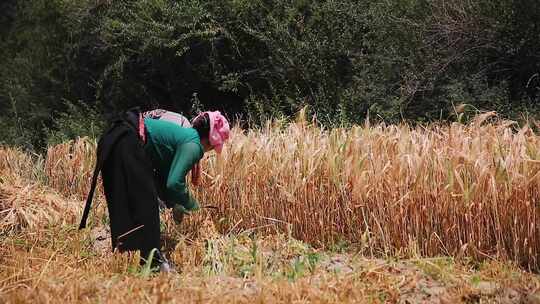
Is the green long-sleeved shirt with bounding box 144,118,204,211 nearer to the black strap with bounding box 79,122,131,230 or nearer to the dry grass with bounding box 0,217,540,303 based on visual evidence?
the black strap with bounding box 79,122,131,230

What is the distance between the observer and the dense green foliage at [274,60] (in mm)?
8680

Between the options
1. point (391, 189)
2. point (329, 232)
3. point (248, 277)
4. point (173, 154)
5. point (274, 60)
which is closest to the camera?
point (248, 277)

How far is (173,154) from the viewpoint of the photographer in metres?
4.36

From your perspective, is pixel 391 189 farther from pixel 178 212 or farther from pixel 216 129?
pixel 178 212

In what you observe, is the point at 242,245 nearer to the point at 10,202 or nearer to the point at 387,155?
the point at 387,155

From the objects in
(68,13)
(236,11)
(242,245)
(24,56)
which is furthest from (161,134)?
(24,56)

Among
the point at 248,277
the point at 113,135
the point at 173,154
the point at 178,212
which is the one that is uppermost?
the point at 113,135

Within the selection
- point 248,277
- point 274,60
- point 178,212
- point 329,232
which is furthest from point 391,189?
point 274,60

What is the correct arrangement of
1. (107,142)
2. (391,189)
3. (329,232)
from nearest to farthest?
(107,142) → (391,189) → (329,232)

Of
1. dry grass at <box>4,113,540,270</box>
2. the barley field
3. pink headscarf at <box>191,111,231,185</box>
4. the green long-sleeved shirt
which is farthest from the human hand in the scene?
dry grass at <box>4,113,540,270</box>

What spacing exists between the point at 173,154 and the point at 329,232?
4.06 ft

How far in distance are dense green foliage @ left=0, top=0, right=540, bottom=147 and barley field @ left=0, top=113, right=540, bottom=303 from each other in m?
2.94

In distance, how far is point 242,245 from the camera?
476 cm

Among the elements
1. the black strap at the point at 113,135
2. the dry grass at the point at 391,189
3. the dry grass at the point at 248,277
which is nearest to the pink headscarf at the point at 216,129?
the black strap at the point at 113,135
